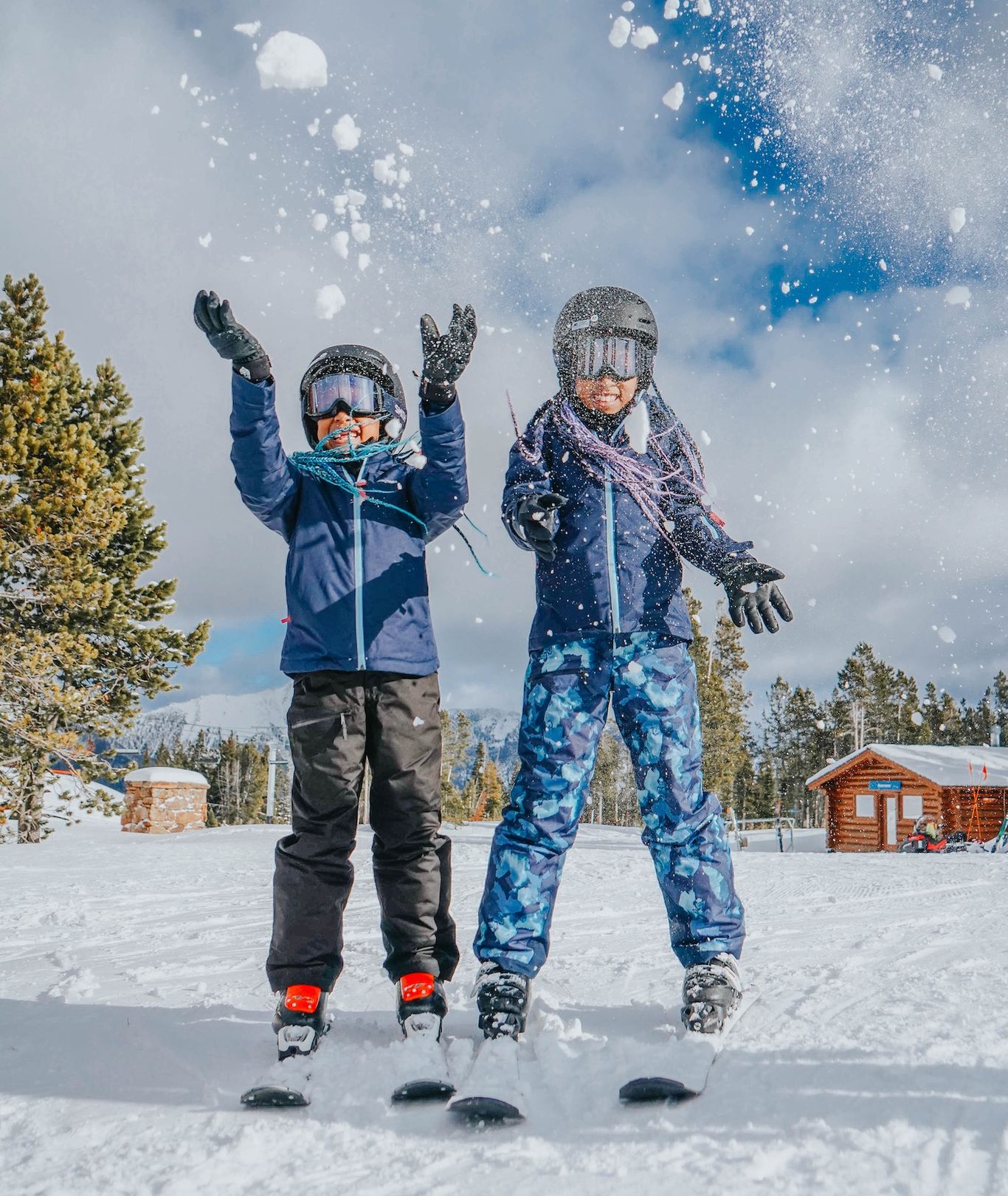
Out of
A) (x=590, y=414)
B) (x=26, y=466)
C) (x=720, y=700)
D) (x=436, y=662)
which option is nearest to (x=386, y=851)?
(x=436, y=662)

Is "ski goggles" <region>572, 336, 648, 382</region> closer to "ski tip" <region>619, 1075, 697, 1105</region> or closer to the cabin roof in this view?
"ski tip" <region>619, 1075, 697, 1105</region>

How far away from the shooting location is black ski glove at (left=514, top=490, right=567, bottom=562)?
2455 mm

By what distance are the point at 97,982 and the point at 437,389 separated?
2.29 meters

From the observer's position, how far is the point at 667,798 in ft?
7.81

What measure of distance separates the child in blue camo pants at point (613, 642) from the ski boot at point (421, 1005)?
12 centimetres

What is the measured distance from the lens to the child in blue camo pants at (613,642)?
7.54 feet

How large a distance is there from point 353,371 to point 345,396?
105 millimetres

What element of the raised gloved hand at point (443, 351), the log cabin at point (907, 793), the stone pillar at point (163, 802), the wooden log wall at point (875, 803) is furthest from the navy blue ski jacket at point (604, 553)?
the wooden log wall at point (875, 803)

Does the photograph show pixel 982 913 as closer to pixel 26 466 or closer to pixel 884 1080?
pixel 884 1080

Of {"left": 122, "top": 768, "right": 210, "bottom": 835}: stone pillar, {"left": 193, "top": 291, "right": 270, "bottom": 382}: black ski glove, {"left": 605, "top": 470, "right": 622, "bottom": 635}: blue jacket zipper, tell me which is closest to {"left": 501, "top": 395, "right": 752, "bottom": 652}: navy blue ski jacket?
{"left": 605, "top": 470, "right": 622, "bottom": 635}: blue jacket zipper

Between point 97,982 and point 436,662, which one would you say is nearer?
point 436,662

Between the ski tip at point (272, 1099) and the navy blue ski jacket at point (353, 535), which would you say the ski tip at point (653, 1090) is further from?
the navy blue ski jacket at point (353, 535)

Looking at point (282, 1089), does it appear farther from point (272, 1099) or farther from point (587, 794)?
point (587, 794)

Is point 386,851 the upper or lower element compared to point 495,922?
upper
